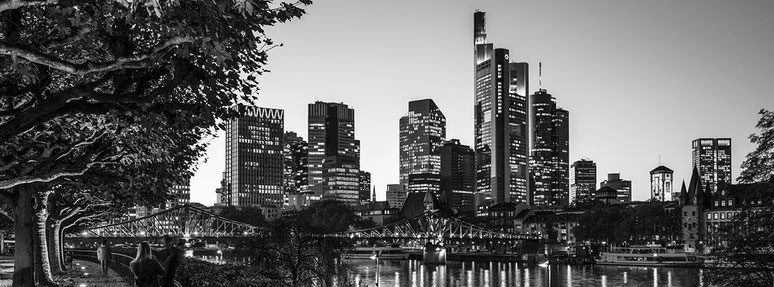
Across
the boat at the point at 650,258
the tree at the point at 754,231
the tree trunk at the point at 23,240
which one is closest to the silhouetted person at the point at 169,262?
the tree trunk at the point at 23,240

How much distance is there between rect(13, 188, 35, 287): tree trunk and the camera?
2480 centimetres

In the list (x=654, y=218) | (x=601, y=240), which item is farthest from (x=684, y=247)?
(x=601, y=240)

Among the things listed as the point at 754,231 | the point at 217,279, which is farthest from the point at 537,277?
the point at 217,279

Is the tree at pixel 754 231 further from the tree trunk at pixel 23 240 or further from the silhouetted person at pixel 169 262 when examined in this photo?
the tree trunk at pixel 23 240

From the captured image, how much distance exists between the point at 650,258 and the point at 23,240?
130 meters

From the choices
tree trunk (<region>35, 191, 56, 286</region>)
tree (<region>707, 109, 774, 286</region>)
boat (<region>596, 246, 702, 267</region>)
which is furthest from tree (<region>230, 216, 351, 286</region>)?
boat (<region>596, 246, 702, 267</region>)

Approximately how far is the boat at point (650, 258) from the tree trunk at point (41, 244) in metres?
122

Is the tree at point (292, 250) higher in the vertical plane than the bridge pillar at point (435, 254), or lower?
higher

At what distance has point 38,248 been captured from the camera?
1200 inches

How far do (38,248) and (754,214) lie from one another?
2763 cm

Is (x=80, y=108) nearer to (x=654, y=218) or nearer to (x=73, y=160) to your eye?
(x=73, y=160)

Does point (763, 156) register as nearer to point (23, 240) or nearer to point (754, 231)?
point (754, 231)

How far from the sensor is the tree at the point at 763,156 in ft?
101

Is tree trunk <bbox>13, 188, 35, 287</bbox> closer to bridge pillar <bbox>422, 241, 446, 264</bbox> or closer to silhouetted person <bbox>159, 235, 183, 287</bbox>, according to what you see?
silhouetted person <bbox>159, 235, 183, 287</bbox>
